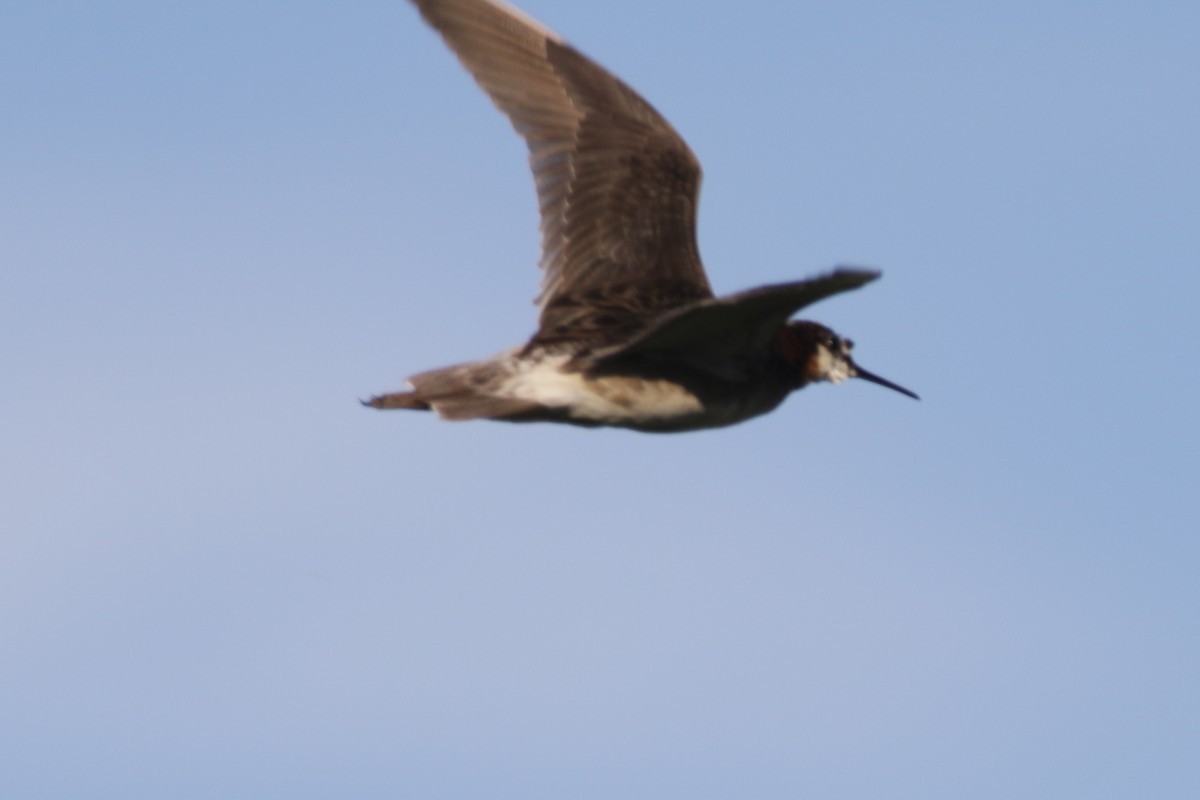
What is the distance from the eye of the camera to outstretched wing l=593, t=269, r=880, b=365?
8523 millimetres

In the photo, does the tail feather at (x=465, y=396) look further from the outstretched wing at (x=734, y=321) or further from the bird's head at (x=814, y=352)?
the bird's head at (x=814, y=352)

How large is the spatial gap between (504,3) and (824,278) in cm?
525

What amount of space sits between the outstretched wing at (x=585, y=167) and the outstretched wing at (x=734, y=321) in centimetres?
88

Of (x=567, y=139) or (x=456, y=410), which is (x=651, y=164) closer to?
(x=567, y=139)

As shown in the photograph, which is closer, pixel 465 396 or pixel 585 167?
pixel 465 396

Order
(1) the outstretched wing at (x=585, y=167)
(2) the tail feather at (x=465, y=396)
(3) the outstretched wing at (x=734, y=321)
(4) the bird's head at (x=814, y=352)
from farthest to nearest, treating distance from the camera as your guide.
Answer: (1) the outstretched wing at (x=585, y=167)
(4) the bird's head at (x=814, y=352)
(2) the tail feather at (x=465, y=396)
(3) the outstretched wing at (x=734, y=321)

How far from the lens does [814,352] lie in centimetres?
1119

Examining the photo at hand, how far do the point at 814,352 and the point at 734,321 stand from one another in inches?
59.5

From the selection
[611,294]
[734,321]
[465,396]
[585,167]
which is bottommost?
[465,396]

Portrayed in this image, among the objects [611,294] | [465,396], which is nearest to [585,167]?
[611,294]

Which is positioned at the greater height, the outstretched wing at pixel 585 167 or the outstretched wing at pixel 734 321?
the outstretched wing at pixel 585 167

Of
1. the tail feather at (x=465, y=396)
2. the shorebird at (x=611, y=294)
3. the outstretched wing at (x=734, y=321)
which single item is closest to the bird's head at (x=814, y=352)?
the shorebird at (x=611, y=294)

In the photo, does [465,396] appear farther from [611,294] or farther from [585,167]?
[585,167]

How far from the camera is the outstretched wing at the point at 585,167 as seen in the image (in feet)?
37.8
